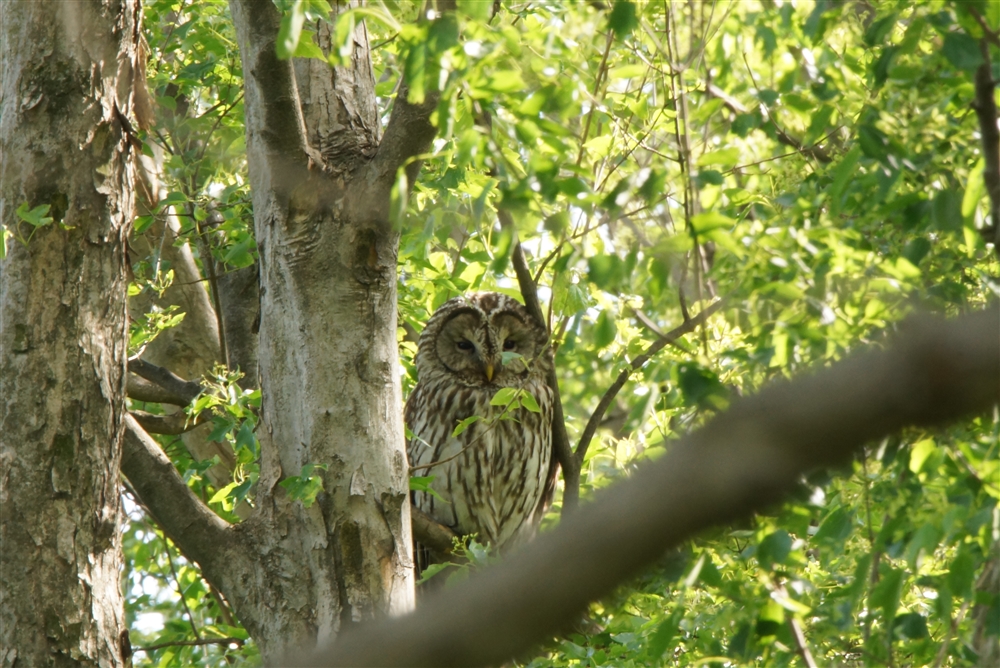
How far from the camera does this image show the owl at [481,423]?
17.2ft

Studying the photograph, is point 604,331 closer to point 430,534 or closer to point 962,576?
point 962,576

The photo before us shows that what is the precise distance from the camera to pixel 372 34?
4574 mm

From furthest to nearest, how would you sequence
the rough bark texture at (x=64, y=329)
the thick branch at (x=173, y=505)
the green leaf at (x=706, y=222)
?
1. the thick branch at (x=173, y=505)
2. the rough bark texture at (x=64, y=329)
3. the green leaf at (x=706, y=222)

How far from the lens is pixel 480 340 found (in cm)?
553

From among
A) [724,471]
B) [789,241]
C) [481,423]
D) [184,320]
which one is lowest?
[481,423]

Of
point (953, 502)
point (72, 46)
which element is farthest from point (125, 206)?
point (953, 502)

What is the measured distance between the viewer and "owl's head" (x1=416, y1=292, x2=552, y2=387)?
548 centimetres

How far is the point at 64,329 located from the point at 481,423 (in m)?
2.60

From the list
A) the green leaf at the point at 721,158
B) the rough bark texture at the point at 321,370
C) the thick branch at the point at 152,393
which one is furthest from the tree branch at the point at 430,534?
the green leaf at the point at 721,158

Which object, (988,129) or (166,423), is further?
(166,423)

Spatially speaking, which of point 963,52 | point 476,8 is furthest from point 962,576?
point 476,8

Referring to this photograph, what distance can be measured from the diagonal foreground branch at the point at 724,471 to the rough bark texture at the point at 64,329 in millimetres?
2234

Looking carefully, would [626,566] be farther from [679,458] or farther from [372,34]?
[372,34]

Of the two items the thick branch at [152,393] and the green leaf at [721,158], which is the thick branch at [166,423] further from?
the green leaf at [721,158]
